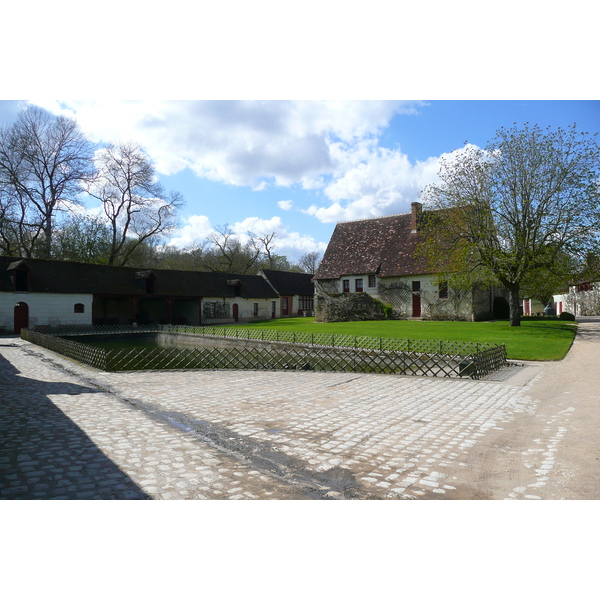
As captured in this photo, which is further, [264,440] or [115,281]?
[115,281]

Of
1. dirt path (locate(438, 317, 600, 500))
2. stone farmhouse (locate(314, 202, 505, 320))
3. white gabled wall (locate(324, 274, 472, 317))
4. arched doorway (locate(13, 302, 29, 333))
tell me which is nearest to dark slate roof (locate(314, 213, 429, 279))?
stone farmhouse (locate(314, 202, 505, 320))

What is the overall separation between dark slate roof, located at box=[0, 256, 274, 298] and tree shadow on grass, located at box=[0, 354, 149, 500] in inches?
1117

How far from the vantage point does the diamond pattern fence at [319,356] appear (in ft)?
48.8

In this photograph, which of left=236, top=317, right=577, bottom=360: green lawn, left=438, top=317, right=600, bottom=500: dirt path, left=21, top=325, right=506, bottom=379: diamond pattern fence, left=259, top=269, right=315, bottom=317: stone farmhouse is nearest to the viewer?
left=438, top=317, right=600, bottom=500: dirt path

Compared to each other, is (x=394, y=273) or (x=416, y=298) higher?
(x=394, y=273)

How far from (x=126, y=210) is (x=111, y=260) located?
5170 millimetres

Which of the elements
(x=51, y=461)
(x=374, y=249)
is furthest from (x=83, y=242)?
(x=51, y=461)

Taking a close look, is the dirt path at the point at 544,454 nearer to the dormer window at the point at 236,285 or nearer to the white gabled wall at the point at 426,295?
the white gabled wall at the point at 426,295

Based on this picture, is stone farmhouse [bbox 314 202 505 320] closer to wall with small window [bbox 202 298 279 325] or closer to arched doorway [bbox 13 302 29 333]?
wall with small window [bbox 202 298 279 325]

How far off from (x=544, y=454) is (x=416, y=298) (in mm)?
31906

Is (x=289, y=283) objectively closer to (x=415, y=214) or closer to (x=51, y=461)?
(x=415, y=214)

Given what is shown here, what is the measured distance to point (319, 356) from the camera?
19922 millimetres

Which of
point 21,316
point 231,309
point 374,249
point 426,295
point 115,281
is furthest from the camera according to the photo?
point 231,309

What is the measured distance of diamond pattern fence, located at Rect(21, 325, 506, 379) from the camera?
14.9 m
